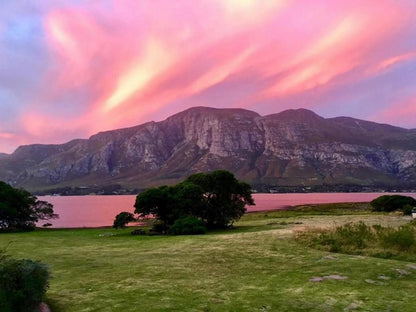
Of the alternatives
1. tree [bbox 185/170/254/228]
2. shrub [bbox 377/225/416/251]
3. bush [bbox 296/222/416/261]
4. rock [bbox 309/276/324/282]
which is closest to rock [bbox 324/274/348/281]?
rock [bbox 309/276/324/282]

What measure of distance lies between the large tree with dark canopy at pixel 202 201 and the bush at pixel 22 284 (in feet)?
148

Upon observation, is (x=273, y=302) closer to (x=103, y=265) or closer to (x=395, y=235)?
(x=103, y=265)

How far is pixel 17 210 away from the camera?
7300cm

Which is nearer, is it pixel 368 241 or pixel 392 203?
pixel 368 241

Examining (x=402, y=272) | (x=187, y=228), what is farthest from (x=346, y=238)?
(x=187, y=228)

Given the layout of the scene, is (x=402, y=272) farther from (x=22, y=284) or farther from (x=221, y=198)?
(x=221, y=198)

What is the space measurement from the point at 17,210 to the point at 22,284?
6478 centimetres

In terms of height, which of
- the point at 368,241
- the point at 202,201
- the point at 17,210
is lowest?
the point at 368,241

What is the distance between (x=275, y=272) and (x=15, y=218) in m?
63.3

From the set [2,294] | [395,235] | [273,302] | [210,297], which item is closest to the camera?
[2,294]

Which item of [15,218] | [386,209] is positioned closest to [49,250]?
[15,218]

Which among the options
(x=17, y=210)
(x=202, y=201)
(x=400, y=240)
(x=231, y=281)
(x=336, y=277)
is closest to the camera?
(x=336, y=277)

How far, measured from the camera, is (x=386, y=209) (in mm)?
96938

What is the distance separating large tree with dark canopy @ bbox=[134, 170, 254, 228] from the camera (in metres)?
63.4
